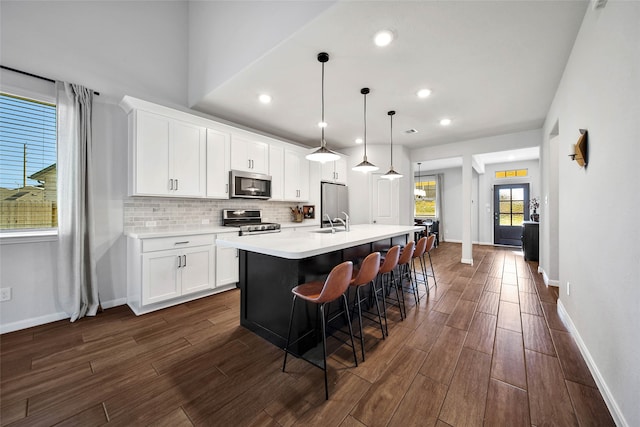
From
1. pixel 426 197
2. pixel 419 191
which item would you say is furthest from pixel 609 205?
pixel 426 197

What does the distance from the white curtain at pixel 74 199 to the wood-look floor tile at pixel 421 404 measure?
3258 millimetres

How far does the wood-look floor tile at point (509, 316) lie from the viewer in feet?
8.07

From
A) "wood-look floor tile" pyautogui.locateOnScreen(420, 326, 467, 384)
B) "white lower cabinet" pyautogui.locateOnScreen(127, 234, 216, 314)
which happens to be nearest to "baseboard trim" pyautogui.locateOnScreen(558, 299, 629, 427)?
"wood-look floor tile" pyautogui.locateOnScreen(420, 326, 467, 384)

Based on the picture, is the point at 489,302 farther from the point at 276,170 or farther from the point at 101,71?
the point at 101,71

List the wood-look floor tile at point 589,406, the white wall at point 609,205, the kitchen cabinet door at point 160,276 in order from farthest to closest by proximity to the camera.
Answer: the kitchen cabinet door at point 160,276 < the wood-look floor tile at point 589,406 < the white wall at point 609,205

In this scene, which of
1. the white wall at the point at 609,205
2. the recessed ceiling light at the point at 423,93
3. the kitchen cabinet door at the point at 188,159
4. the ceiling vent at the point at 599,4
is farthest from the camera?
the kitchen cabinet door at the point at 188,159

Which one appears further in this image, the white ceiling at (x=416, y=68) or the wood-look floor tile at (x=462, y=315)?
the wood-look floor tile at (x=462, y=315)

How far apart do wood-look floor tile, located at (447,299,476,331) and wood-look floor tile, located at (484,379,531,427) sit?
821 millimetres

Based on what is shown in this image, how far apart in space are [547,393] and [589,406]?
0.19 m

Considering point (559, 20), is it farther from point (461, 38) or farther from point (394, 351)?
point (394, 351)


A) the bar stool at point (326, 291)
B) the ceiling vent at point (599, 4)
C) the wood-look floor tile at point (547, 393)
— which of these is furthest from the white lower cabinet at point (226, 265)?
the ceiling vent at point (599, 4)

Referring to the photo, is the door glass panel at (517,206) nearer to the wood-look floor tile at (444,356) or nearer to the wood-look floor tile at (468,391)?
the wood-look floor tile at (444,356)

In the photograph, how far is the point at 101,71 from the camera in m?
2.88

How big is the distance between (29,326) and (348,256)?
330 centimetres
